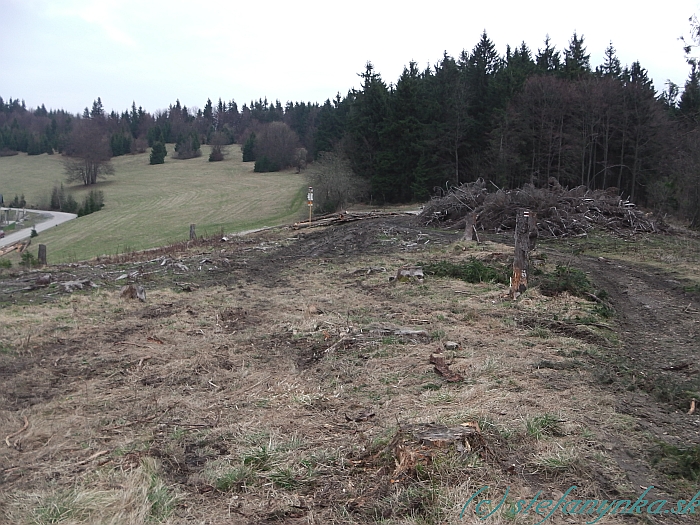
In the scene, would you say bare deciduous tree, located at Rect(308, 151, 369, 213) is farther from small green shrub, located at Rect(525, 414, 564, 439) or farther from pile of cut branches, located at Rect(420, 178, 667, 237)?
small green shrub, located at Rect(525, 414, 564, 439)

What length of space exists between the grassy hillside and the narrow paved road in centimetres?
226

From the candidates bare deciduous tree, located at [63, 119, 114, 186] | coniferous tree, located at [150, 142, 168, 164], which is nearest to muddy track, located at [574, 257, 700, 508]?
bare deciduous tree, located at [63, 119, 114, 186]

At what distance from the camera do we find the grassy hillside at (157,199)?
37.0 m

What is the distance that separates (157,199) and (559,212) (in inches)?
1880

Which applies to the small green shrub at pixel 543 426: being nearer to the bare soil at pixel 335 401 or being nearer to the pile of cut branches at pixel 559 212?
the bare soil at pixel 335 401

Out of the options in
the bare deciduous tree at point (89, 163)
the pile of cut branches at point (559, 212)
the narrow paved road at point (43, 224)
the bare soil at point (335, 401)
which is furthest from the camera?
Answer: the bare deciduous tree at point (89, 163)

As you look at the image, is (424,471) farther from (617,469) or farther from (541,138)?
(541,138)

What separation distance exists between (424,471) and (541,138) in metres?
33.9

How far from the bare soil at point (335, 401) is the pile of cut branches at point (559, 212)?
28.0ft

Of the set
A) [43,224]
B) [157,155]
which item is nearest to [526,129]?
[43,224]

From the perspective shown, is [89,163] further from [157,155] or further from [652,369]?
[652,369]

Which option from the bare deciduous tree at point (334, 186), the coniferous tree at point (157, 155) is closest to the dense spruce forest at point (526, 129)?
the bare deciduous tree at point (334, 186)

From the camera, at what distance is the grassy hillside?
37.0 metres

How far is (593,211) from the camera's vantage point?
66.1 feet
